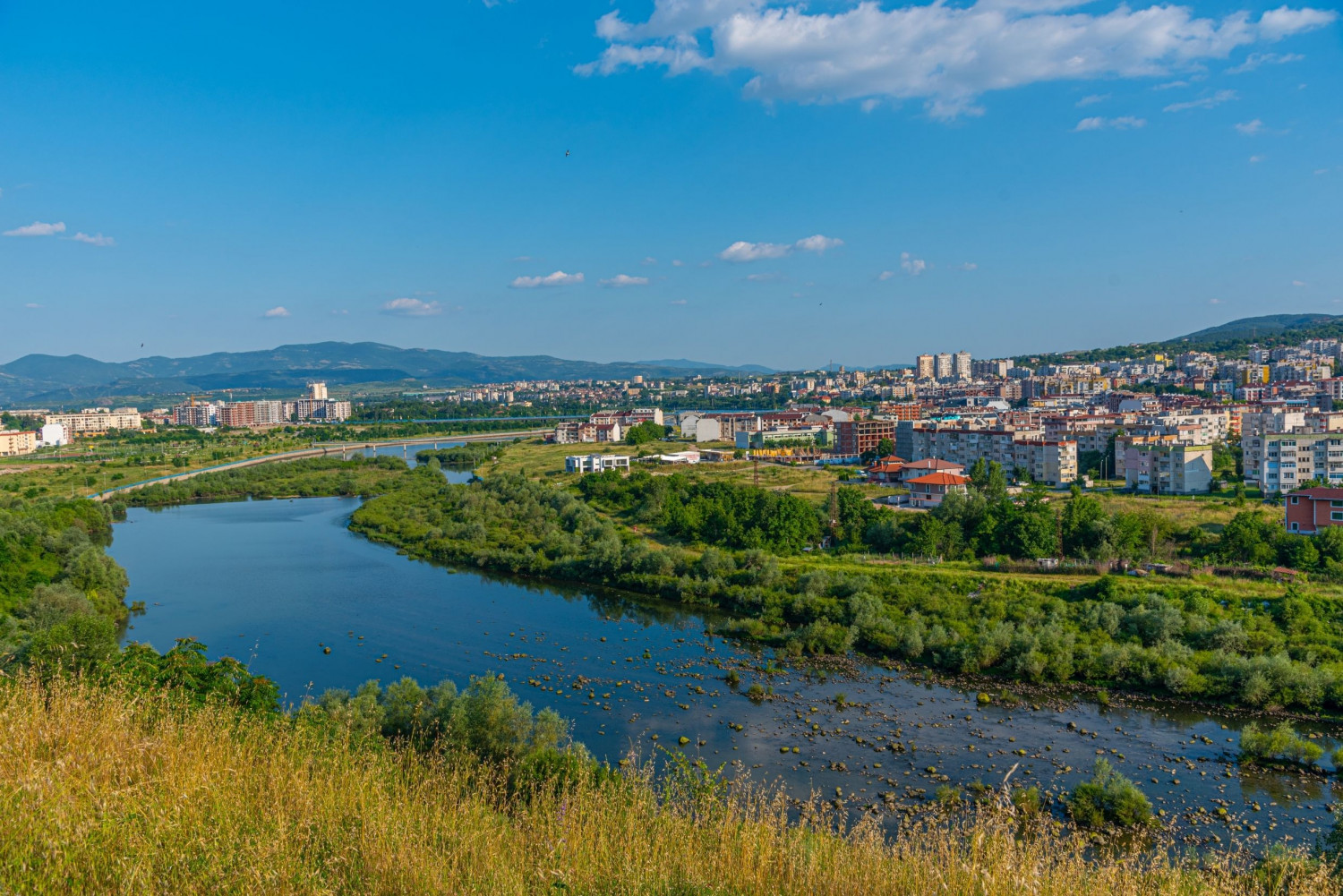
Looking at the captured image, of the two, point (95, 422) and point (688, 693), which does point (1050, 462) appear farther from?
point (95, 422)

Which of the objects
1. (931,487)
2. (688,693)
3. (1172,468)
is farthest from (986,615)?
(1172,468)

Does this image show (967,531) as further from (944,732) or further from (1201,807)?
(1201,807)

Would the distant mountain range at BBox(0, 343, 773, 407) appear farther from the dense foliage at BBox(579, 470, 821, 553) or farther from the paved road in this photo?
the dense foliage at BBox(579, 470, 821, 553)

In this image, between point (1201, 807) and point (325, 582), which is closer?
point (1201, 807)

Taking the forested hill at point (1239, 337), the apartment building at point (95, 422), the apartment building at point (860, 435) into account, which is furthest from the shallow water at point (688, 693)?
the forested hill at point (1239, 337)

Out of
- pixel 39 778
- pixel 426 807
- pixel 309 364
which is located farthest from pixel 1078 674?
pixel 309 364

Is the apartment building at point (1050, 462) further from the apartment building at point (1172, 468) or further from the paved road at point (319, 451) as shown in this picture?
the paved road at point (319, 451)
